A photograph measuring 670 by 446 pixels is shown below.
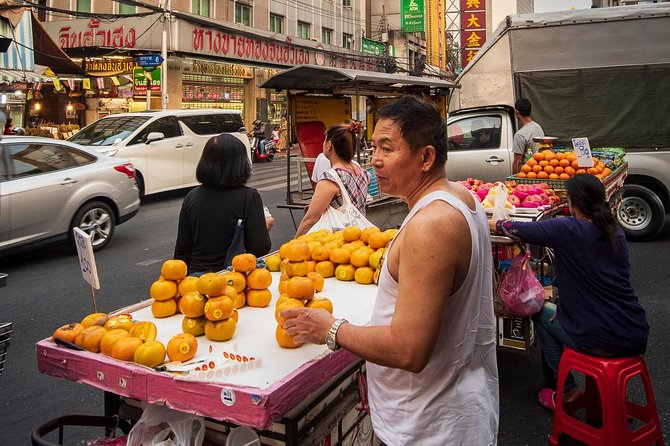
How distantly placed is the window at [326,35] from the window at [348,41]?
1.74 m

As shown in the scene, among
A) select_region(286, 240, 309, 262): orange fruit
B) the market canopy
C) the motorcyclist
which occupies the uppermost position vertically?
the motorcyclist

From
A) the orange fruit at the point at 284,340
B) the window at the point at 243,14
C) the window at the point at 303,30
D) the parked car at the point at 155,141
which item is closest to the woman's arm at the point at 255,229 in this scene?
the orange fruit at the point at 284,340

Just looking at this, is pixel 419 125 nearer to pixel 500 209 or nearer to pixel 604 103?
pixel 500 209

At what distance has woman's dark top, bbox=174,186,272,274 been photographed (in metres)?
3.45

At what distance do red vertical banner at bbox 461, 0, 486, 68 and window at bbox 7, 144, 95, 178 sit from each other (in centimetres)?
2582

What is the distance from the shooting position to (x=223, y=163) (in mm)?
3410

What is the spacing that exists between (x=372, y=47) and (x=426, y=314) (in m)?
37.2

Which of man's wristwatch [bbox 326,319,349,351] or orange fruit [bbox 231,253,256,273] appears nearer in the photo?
man's wristwatch [bbox 326,319,349,351]

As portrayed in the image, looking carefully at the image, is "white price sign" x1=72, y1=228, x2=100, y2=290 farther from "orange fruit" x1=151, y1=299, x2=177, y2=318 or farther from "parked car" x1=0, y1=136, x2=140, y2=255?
"parked car" x1=0, y1=136, x2=140, y2=255

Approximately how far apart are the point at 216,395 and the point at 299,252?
1.22 meters

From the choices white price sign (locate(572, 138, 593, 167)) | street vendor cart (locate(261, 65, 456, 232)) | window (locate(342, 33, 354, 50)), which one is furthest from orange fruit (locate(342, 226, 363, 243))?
window (locate(342, 33, 354, 50))

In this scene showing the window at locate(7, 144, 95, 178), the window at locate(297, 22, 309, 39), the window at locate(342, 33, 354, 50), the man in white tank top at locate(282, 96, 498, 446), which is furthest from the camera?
the window at locate(342, 33, 354, 50)

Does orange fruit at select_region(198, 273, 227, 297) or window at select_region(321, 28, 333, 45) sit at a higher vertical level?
window at select_region(321, 28, 333, 45)

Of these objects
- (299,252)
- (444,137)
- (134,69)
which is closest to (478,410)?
(444,137)
